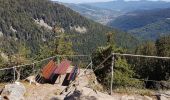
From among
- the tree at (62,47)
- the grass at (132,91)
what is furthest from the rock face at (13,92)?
the tree at (62,47)

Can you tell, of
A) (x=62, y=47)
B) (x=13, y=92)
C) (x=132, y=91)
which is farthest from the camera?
(x=62, y=47)

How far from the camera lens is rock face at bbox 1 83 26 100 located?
14044 millimetres

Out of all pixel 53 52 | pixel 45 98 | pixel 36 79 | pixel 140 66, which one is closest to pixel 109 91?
pixel 45 98

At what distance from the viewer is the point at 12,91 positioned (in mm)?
14375

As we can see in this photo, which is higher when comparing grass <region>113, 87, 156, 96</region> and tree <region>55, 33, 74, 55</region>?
grass <region>113, 87, 156, 96</region>

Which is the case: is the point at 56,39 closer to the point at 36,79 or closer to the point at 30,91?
the point at 36,79

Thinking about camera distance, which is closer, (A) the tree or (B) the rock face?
(B) the rock face

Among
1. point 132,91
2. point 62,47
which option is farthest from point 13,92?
point 62,47

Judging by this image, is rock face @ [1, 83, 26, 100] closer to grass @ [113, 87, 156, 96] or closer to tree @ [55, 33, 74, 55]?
grass @ [113, 87, 156, 96]

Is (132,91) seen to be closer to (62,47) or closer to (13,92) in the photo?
(13,92)

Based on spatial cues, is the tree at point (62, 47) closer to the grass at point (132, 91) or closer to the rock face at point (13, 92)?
the rock face at point (13, 92)

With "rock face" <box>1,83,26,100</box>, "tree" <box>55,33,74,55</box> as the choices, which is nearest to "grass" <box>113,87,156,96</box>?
"rock face" <box>1,83,26,100</box>

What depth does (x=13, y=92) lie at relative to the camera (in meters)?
14.3

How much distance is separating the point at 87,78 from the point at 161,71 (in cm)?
4140
